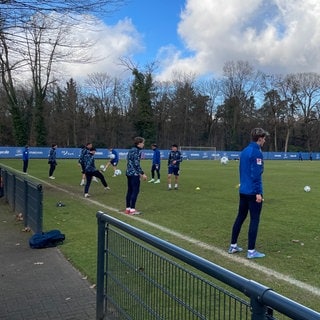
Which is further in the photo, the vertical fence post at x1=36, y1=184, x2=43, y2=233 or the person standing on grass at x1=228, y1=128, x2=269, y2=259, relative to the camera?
the vertical fence post at x1=36, y1=184, x2=43, y2=233

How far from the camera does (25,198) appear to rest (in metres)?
9.57

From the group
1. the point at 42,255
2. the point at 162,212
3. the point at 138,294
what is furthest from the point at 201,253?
the point at 162,212

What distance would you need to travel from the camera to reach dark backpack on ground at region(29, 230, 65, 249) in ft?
24.4

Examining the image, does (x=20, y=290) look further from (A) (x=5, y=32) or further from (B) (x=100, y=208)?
(A) (x=5, y=32)

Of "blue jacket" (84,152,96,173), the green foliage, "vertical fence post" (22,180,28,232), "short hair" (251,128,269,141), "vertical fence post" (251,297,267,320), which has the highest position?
"short hair" (251,128,269,141)

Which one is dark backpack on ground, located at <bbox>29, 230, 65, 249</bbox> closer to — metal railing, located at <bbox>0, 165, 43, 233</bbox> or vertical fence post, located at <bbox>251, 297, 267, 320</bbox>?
metal railing, located at <bbox>0, 165, 43, 233</bbox>

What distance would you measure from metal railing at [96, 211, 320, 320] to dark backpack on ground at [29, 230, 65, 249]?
11.5 feet

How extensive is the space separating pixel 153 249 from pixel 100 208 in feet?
31.1

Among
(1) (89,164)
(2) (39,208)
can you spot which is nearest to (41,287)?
(2) (39,208)

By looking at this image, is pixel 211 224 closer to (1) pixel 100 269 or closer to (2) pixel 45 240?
(2) pixel 45 240

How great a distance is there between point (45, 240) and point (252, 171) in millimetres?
3751

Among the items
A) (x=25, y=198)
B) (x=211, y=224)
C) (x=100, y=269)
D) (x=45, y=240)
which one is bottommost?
(x=211, y=224)

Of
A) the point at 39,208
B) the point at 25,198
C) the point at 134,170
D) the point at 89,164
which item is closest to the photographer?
the point at 39,208

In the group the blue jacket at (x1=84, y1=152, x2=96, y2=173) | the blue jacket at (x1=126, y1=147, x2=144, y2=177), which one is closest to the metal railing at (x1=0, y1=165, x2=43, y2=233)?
the blue jacket at (x1=126, y1=147, x2=144, y2=177)
